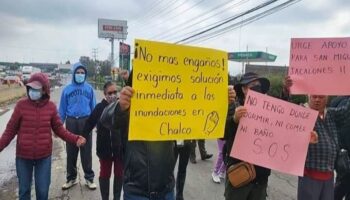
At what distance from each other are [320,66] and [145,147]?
1839mm

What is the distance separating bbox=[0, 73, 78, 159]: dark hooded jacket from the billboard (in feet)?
264

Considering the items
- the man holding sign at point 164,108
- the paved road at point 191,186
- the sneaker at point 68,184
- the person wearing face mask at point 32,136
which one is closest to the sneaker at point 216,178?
the paved road at point 191,186

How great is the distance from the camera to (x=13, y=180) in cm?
787

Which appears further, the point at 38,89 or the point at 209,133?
the point at 38,89

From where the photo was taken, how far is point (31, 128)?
5051mm

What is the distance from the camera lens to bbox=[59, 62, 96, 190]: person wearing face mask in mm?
7145

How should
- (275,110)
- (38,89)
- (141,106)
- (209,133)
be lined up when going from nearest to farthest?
1. (141,106)
2. (209,133)
3. (275,110)
4. (38,89)

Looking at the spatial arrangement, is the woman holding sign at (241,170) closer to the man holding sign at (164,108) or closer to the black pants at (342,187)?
the man holding sign at (164,108)

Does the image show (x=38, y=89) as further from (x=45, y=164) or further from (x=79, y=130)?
(x=79, y=130)

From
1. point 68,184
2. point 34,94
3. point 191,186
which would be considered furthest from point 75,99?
point 191,186

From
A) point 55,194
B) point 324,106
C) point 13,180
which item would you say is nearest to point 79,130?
point 55,194

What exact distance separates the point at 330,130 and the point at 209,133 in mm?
1475

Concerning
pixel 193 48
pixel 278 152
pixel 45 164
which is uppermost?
pixel 193 48

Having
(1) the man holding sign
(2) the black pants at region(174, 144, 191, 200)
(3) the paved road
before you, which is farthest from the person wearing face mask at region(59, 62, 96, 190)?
(1) the man holding sign
